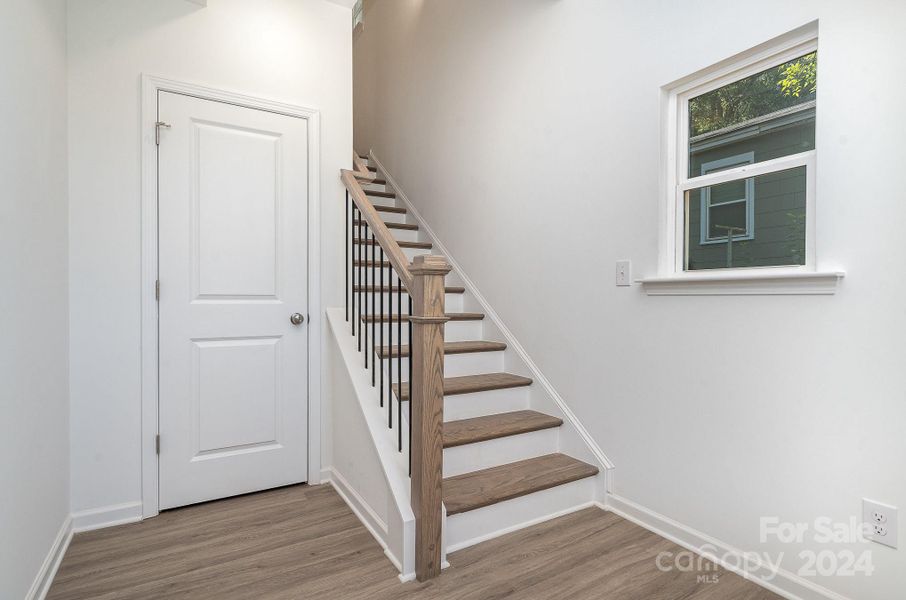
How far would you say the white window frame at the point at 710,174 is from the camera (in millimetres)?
1744

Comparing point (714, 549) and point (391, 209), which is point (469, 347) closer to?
point (714, 549)

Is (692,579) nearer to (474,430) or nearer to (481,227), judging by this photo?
(474,430)

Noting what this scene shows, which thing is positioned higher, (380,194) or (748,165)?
(380,194)

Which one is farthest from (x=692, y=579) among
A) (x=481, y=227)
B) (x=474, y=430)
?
(x=481, y=227)

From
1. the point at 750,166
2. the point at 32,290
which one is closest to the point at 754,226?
the point at 750,166

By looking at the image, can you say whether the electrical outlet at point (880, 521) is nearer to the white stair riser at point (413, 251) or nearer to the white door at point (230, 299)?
the white door at point (230, 299)

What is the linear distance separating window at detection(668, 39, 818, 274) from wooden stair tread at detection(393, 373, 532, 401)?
1110mm

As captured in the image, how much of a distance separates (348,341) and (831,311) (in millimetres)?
2142

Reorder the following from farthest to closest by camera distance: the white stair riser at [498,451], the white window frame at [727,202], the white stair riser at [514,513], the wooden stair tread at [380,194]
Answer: the wooden stair tread at [380,194] < the white stair riser at [498,451] < the white stair riser at [514,513] < the white window frame at [727,202]

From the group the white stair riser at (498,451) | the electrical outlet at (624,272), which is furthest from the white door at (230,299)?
the electrical outlet at (624,272)

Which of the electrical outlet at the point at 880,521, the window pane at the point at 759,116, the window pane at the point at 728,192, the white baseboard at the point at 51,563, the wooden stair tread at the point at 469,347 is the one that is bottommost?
the white baseboard at the point at 51,563

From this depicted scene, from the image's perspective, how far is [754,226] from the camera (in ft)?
6.33

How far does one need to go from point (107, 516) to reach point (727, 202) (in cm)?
315

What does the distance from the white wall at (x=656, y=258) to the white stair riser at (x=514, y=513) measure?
9.0 inches
